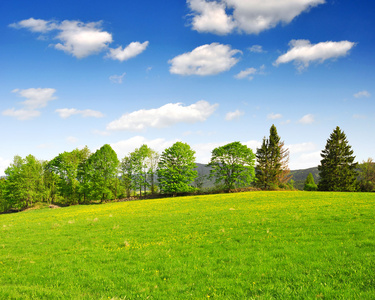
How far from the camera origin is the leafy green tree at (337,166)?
58.5 meters

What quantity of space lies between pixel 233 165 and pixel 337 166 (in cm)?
2812

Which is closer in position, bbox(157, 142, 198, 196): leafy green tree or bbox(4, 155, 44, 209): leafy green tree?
bbox(4, 155, 44, 209): leafy green tree

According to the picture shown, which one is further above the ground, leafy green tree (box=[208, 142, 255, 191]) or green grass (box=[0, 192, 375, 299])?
leafy green tree (box=[208, 142, 255, 191])

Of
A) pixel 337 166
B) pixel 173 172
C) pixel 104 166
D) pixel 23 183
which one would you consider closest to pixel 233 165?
pixel 173 172

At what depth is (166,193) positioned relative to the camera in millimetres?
63812

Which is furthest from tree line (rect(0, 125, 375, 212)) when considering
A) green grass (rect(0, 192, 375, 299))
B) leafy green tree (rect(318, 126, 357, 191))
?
green grass (rect(0, 192, 375, 299))

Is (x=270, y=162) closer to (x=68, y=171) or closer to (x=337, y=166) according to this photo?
(x=337, y=166)

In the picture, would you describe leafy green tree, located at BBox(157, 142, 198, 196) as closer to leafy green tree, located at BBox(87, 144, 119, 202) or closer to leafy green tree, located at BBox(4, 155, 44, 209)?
leafy green tree, located at BBox(87, 144, 119, 202)

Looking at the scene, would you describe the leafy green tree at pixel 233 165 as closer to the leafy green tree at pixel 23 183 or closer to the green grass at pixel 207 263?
the green grass at pixel 207 263

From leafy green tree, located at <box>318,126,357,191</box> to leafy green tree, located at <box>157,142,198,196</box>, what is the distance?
3666 centimetres

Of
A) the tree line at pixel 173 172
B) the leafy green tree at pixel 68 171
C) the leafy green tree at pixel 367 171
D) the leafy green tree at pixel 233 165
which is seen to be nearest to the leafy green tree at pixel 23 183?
the tree line at pixel 173 172

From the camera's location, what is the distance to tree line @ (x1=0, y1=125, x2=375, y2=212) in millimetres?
59656

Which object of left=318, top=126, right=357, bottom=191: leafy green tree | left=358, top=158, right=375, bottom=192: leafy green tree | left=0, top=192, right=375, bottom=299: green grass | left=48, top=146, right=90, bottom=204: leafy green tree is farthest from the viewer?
left=358, top=158, right=375, bottom=192: leafy green tree

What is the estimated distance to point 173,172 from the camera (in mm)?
63406
